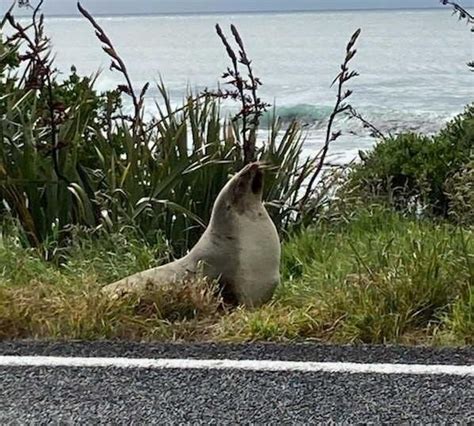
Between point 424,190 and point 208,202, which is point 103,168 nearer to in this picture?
point 208,202

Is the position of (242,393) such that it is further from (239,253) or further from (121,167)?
(121,167)

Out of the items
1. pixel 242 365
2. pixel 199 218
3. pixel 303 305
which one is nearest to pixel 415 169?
pixel 199 218

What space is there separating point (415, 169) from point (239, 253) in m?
3.82

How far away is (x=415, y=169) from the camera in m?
9.02

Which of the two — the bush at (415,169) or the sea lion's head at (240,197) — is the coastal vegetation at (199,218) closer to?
the bush at (415,169)

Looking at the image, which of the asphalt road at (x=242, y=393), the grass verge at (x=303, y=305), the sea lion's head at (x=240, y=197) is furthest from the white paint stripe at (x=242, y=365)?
the sea lion's head at (x=240, y=197)

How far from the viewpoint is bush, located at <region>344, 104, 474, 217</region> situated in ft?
28.2

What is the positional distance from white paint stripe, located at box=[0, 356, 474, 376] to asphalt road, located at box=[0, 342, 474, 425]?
0.13ft

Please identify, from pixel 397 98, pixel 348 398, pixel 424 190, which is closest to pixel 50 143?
pixel 424 190

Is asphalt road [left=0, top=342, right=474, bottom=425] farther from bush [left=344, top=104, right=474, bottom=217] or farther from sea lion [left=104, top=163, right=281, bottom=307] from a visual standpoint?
bush [left=344, top=104, right=474, bottom=217]

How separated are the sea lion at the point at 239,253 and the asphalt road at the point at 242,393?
1.01m

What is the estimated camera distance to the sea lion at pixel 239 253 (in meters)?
5.51

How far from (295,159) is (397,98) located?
776 inches

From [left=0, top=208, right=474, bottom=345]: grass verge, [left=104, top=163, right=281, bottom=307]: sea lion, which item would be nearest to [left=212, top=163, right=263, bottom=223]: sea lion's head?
[left=104, top=163, right=281, bottom=307]: sea lion
